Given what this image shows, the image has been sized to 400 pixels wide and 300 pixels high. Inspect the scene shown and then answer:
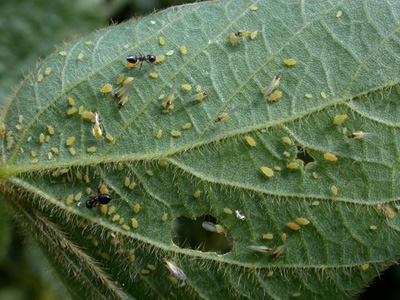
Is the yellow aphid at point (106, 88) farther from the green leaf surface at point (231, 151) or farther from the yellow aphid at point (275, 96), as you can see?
the yellow aphid at point (275, 96)

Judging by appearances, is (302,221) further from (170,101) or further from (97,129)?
(97,129)

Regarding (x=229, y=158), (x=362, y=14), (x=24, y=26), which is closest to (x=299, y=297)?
(x=229, y=158)

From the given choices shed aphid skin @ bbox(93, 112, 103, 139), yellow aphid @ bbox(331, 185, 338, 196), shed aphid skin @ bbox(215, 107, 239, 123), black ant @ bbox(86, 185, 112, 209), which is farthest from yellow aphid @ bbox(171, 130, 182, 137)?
yellow aphid @ bbox(331, 185, 338, 196)

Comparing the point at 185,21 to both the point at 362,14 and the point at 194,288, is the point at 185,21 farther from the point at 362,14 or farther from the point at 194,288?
the point at 194,288

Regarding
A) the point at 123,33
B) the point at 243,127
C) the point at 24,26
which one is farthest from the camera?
the point at 24,26

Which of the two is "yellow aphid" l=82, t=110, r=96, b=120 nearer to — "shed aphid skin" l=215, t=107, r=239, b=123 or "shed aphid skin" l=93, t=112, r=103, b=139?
"shed aphid skin" l=93, t=112, r=103, b=139

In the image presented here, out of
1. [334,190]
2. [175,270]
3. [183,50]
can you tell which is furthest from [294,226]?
[183,50]
